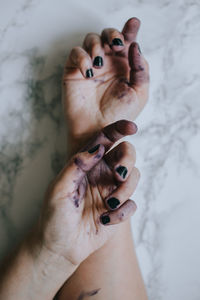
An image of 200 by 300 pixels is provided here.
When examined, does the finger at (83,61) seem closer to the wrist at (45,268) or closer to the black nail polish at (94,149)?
the black nail polish at (94,149)

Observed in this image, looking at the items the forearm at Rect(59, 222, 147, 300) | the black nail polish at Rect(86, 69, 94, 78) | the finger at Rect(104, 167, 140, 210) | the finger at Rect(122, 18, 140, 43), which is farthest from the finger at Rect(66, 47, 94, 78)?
the forearm at Rect(59, 222, 147, 300)

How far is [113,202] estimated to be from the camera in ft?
1.88

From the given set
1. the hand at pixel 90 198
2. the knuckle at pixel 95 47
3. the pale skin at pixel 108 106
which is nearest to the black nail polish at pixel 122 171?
the hand at pixel 90 198

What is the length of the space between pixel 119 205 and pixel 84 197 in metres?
0.07

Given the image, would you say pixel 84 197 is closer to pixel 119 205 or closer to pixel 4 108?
pixel 119 205

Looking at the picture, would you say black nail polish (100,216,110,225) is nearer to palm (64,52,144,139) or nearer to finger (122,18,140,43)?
palm (64,52,144,139)

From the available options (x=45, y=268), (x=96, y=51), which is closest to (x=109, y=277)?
(x=45, y=268)

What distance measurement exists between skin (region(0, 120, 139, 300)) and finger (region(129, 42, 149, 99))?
15 centimetres

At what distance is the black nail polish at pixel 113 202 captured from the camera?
0.57 metres

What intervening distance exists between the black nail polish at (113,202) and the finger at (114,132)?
0.33 ft

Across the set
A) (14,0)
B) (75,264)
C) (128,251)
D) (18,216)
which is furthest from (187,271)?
(14,0)

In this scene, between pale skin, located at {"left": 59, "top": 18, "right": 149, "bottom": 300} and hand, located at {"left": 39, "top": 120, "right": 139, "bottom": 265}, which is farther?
pale skin, located at {"left": 59, "top": 18, "right": 149, "bottom": 300}

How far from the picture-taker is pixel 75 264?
2.04ft

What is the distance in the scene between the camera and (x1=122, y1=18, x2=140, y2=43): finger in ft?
2.30
